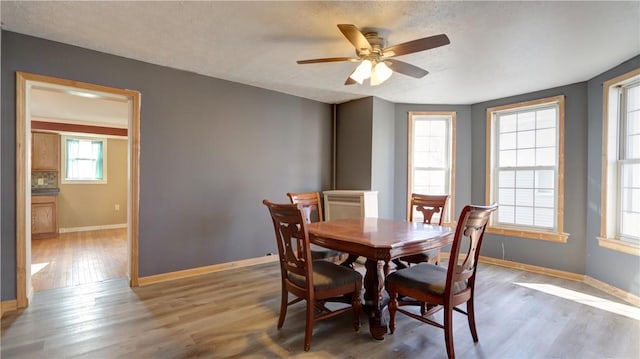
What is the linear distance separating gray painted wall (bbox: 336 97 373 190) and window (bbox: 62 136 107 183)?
539cm

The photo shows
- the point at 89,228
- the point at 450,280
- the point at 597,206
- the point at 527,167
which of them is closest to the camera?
the point at 450,280

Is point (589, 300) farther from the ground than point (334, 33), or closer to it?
closer to it

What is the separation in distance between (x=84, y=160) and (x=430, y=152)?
702 cm

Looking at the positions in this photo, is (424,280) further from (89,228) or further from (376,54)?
(89,228)

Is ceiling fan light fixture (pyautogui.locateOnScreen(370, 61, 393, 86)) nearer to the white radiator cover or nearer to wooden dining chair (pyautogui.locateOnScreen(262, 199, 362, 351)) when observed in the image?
wooden dining chair (pyautogui.locateOnScreen(262, 199, 362, 351))

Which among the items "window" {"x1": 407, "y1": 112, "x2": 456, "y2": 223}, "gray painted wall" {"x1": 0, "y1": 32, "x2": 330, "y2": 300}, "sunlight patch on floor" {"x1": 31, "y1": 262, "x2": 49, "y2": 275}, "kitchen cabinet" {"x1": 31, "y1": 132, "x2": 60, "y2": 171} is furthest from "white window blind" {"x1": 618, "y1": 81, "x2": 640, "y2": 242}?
"kitchen cabinet" {"x1": 31, "y1": 132, "x2": 60, "y2": 171}

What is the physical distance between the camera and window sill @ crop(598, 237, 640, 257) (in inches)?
117

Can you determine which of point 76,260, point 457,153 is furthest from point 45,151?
point 457,153

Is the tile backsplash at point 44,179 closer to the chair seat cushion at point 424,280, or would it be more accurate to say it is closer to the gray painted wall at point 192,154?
the gray painted wall at point 192,154

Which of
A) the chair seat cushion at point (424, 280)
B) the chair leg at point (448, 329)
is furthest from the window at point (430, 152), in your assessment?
the chair leg at point (448, 329)

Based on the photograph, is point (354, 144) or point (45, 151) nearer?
point (354, 144)

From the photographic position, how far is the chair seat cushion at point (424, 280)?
1.98 m

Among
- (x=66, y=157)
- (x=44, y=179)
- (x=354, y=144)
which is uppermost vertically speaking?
(x=354, y=144)

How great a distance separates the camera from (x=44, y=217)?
5.56 meters
